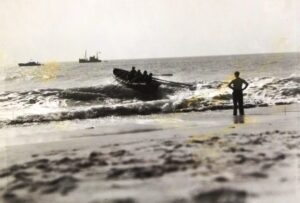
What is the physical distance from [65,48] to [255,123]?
9.71 feet

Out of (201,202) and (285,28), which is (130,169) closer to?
(201,202)

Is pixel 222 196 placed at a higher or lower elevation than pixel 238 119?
lower

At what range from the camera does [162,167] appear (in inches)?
144

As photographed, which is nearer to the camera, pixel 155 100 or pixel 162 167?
pixel 162 167

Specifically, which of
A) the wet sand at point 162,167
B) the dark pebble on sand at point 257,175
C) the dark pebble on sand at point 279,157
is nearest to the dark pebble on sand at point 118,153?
the wet sand at point 162,167

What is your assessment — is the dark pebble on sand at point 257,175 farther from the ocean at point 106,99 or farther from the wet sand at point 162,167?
the ocean at point 106,99

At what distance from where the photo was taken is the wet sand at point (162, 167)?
3.20 metres

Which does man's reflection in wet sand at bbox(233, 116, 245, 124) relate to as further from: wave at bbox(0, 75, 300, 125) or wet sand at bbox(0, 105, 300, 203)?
wave at bbox(0, 75, 300, 125)

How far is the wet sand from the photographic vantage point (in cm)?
320

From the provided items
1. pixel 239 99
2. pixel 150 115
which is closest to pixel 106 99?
pixel 150 115

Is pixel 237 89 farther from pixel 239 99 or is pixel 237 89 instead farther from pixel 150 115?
pixel 150 115

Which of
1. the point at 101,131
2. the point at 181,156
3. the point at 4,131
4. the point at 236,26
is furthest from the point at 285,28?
the point at 4,131

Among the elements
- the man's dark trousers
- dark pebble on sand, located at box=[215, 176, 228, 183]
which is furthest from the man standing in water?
dark pebble on sand, located at box=[215, 176, 228, 183]

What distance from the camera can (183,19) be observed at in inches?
208
